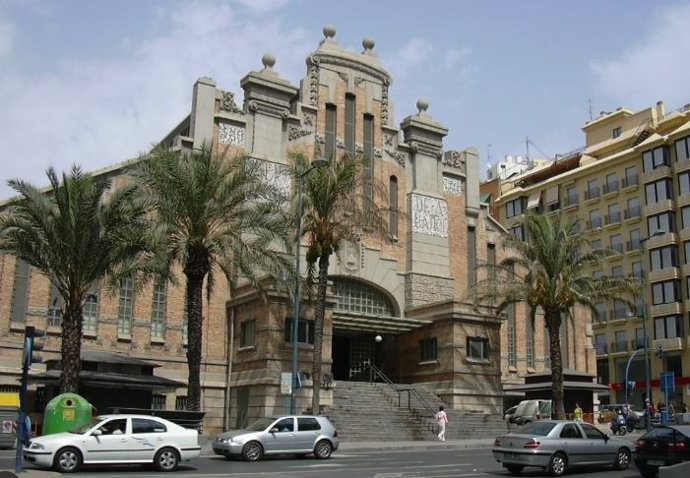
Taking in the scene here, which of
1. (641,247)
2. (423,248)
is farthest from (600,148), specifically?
(423,248)

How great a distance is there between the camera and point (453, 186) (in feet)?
146

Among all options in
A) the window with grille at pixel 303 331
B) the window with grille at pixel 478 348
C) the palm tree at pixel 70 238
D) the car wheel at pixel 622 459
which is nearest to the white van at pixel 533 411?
the window with grille at pixel 478 348

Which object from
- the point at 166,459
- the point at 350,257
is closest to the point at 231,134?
the point at 350,257

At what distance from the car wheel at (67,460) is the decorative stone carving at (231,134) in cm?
2134

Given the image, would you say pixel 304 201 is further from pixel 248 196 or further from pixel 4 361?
pixel 4 361

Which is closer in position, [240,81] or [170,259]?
[170,259]

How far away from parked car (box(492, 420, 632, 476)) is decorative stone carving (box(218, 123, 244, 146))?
22090 mm

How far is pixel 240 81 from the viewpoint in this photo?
3856 centimetres

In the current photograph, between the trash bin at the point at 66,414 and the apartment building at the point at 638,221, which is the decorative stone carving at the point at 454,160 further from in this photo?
the trash bin at the point at 66,414

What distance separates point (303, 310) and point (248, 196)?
27.2 feet

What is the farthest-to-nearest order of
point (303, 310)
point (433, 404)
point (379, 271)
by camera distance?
point (379, 271)
point (433, 404)
point (303, 310)

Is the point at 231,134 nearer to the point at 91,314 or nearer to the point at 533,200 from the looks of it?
the point at 91,314

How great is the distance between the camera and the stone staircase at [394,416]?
32375mm

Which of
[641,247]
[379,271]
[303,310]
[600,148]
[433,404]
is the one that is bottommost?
[433,404]
